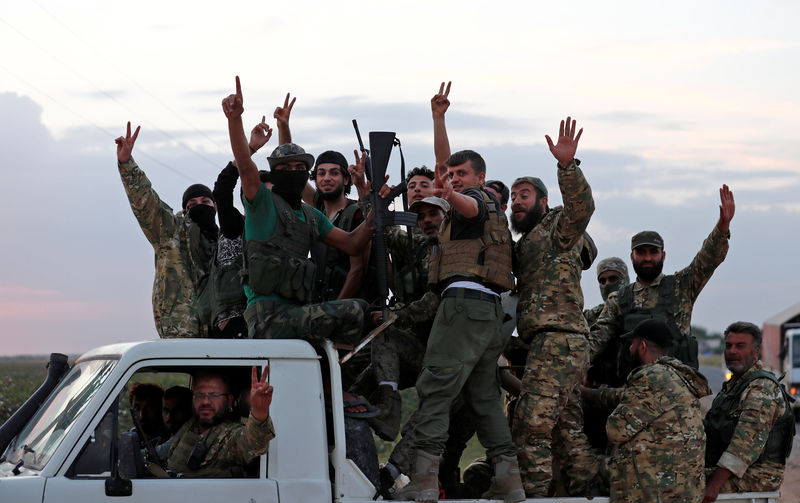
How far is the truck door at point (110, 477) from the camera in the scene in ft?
16.2

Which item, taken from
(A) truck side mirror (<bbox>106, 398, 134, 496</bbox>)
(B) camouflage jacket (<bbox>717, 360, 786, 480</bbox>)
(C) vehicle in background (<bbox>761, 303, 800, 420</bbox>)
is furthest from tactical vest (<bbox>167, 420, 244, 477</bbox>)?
(C) vehicle in background (<bbox>761, 303, 800, 420</bbox>)

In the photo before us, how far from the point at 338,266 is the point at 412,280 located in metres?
0.53

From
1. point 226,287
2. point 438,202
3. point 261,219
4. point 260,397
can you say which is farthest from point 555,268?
point 260,397

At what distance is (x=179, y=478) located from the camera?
518cm

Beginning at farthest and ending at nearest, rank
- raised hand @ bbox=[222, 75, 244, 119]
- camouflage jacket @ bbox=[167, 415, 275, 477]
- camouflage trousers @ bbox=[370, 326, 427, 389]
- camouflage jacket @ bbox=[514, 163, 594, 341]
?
camouflage trousers @ bbox=[370, 326, 427, 389] → camouflage jacket @ bbox=[514, 163, 594, 341] → raised hand @ bbox=[222, 75, 244, 119] → camouflage jacket @ bbox=[167, 415, 275, 477]

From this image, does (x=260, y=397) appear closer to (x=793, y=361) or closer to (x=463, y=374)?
(x=463, y=374)

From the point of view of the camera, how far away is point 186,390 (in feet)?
20.1

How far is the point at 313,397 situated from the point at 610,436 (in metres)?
1.93

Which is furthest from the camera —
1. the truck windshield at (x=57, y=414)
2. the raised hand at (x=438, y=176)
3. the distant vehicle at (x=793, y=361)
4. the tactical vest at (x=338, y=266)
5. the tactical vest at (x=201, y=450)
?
the distant vehicle at (x=793, y=361)

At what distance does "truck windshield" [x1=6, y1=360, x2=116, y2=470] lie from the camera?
5.16 meters

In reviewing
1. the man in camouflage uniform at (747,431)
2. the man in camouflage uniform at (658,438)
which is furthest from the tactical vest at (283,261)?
the man in camouflage uniform at (747,431)

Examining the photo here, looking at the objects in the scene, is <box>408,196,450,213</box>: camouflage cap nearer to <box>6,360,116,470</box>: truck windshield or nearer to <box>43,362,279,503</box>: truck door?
<box>43,362,279,503</box>: truck door

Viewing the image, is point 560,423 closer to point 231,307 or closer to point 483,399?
point 483,399

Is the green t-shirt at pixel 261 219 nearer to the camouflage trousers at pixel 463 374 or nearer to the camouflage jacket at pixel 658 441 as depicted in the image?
the camouflage trousers at pixel 463 374
